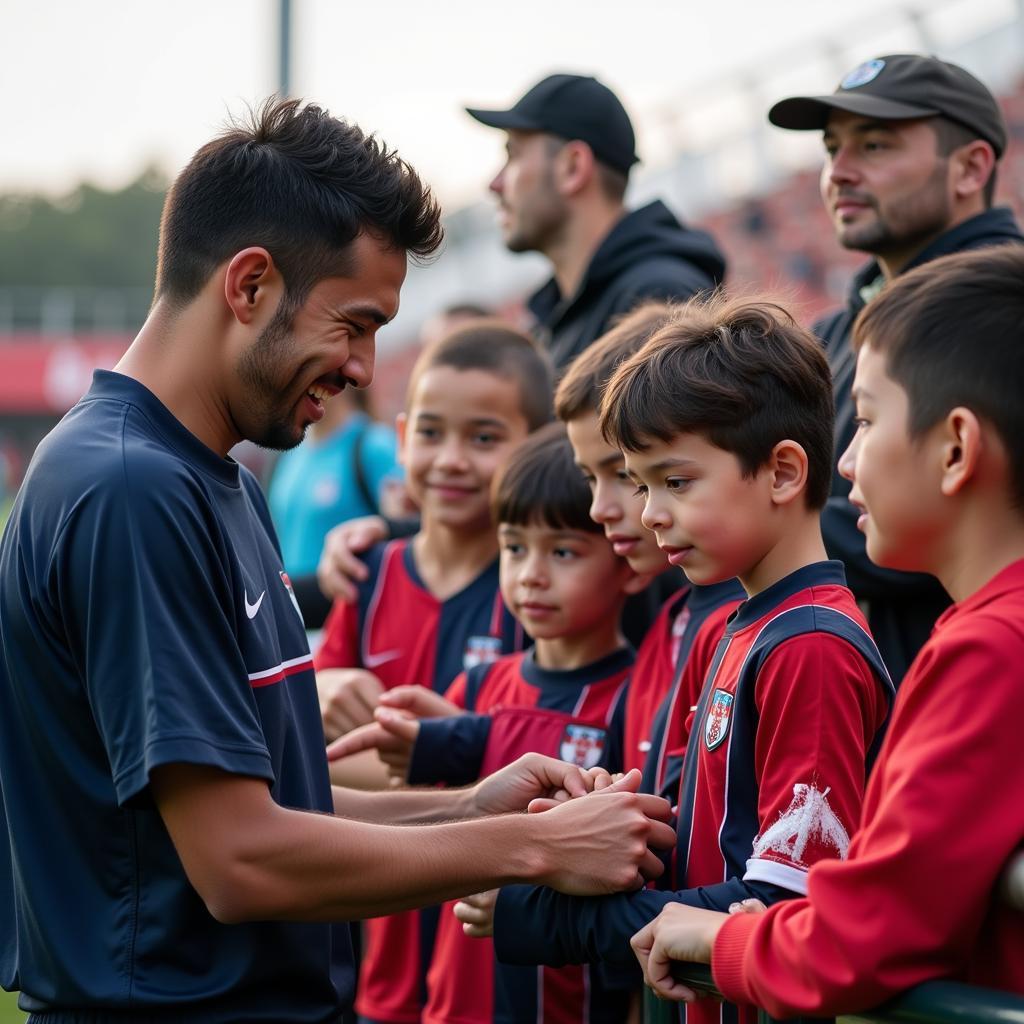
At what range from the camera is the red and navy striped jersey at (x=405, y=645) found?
145 inches

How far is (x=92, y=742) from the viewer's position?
2.12 m

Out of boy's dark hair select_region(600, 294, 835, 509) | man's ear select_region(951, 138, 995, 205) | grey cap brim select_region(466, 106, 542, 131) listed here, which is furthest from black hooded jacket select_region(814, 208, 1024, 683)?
grey cap brim select_region(466, 106, 542, 131)

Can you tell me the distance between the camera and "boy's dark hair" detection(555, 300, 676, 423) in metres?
3.16

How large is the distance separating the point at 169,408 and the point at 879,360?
1142mm

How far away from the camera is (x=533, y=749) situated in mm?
3195

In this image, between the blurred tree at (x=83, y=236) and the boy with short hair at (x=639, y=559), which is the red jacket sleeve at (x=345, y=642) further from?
the blurred tree at (x=83, y=236)

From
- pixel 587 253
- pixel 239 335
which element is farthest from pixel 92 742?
pixel 587 253

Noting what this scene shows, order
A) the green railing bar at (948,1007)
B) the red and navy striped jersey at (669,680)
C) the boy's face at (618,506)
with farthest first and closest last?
1. the boy's face at (618,506)
2. the red and navy striped jersey at (669,680)
3. the green railing bar at (948,1007)

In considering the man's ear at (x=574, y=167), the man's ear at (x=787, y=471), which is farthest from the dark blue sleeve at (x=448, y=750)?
the man's ear at (x=574, y=167)

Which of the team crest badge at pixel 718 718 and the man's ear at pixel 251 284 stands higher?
the man's ear at pixel 251 284

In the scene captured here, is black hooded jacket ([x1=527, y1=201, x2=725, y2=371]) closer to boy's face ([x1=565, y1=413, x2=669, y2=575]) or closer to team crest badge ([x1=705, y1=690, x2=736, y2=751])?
boy's face ([x1=565, y1=413, x2=669, y2=575])

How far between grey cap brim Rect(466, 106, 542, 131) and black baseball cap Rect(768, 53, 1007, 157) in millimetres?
1221

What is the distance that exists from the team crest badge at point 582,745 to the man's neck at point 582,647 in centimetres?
19

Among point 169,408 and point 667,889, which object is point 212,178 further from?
point 667,889
